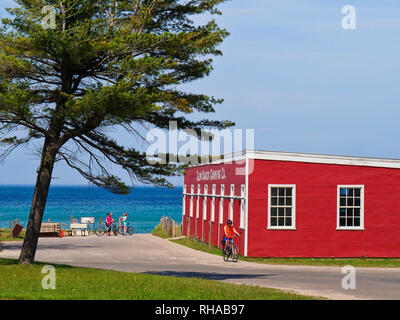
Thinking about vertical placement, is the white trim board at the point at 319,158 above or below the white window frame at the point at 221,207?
above

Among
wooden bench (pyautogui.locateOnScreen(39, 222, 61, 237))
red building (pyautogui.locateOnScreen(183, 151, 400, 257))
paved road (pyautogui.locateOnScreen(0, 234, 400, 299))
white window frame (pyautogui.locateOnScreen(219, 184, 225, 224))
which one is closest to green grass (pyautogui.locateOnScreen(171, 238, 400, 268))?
red building (pyautogui.locateOnScreen(183, 151, 400, 257))

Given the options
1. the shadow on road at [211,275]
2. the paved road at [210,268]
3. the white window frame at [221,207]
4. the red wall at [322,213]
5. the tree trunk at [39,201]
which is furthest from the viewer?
the white window frame at [221,207]

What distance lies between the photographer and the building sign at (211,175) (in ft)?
120

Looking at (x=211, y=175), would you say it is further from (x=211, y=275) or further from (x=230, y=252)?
(x=211, y=275)

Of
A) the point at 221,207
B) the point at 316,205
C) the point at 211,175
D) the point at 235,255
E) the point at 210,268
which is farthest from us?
the point at 211,175

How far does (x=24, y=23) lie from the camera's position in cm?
2030

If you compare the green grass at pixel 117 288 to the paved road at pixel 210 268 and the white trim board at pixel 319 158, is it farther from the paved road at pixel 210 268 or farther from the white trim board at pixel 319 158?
the white trim board at pixel 319 158

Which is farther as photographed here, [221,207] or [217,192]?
[217,192]

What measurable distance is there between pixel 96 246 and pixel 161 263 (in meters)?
11.2

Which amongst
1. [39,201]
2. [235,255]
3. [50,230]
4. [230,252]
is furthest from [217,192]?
[39,201]

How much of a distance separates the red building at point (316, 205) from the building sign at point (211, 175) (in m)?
3.53

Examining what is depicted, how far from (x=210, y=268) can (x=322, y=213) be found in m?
7.91

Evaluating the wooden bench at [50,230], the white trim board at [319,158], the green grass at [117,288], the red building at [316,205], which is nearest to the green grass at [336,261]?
the red building at [316,205]

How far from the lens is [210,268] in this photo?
25953mm
